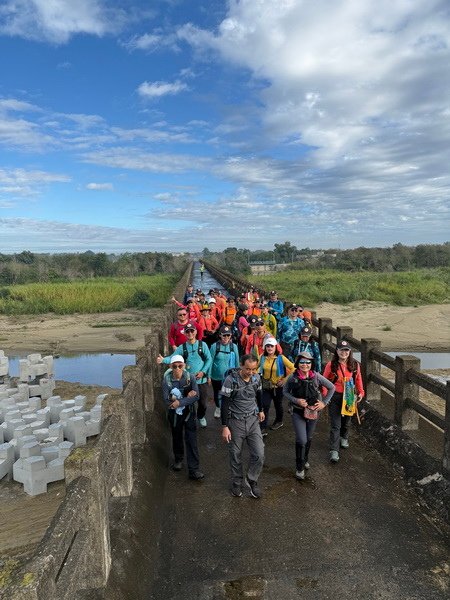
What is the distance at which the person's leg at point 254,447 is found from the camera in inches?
174

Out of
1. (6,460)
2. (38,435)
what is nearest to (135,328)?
(38,435)

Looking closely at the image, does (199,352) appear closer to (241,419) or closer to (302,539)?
(241,419)

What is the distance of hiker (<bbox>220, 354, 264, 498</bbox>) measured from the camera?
14.5 feet

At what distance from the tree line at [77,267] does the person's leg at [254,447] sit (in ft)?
182

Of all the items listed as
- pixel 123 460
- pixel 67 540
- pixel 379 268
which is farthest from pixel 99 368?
pixel 379 268

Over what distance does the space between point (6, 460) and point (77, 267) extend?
67.0 metres

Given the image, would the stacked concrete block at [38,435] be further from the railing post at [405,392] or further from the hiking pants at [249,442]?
the railing post at [405,392]

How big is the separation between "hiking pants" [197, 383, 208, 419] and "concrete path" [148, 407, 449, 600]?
0.97 m

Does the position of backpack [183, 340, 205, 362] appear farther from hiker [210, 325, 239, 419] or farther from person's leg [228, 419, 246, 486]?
person's leg [228, 419, 246, 486]

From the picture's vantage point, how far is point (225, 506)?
14.3ft

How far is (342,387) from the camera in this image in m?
5.14

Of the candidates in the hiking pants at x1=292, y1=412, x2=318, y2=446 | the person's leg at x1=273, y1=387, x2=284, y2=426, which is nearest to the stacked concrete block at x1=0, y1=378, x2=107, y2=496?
the person's leg at x1=273, y1=387, x2=284, y2=426

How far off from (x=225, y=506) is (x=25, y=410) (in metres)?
6.27

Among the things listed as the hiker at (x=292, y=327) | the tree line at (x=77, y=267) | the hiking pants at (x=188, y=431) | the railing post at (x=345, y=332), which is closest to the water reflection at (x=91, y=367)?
the hiker at (x=292, y=327)
